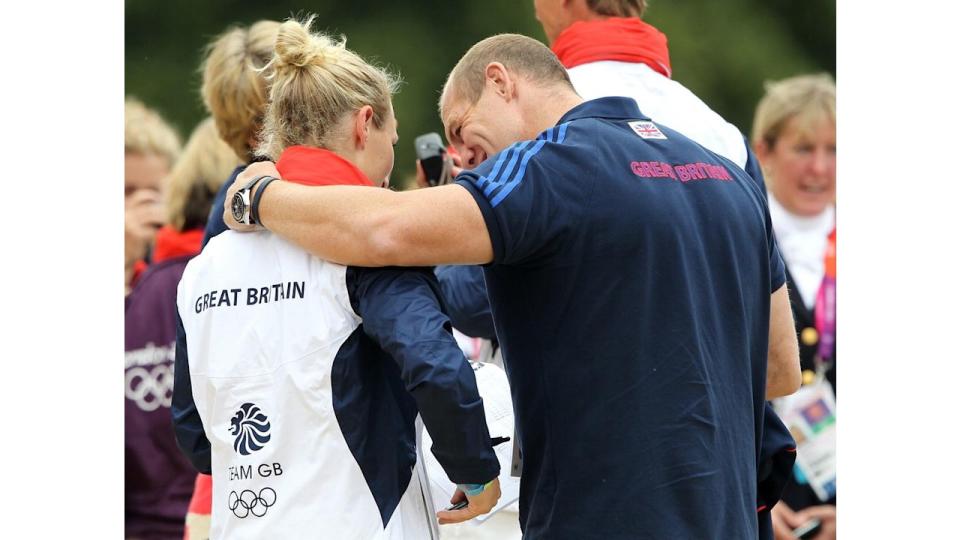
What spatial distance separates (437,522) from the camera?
9.78 ft

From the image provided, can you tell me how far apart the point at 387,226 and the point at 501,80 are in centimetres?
57

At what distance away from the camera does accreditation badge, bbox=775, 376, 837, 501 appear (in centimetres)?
602

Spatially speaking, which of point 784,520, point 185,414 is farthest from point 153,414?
point 784,520

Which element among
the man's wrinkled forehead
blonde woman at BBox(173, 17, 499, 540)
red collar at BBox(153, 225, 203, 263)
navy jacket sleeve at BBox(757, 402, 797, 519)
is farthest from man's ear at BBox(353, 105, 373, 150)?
red collar at BBox(153, 225, 203, 263)

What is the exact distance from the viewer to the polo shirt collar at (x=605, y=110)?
9.74ft

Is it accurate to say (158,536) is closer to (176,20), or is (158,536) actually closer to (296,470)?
(296,470)

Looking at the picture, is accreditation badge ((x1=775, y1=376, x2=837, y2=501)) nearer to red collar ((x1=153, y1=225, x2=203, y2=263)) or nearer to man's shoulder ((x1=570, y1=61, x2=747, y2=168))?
man's shoulder ((x1=570, y1=61, x2=747, y2=168))

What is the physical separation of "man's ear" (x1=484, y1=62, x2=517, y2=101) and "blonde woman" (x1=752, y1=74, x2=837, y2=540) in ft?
10.1

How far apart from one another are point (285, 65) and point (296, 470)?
2.91ft

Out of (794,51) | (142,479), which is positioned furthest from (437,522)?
(794,51)

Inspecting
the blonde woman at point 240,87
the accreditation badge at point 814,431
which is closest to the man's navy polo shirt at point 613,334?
the blonde woman at point 240,87

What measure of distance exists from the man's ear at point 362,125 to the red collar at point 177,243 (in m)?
2.79

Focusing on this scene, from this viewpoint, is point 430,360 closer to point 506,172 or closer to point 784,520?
point 506,172

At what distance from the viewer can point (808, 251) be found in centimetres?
636
